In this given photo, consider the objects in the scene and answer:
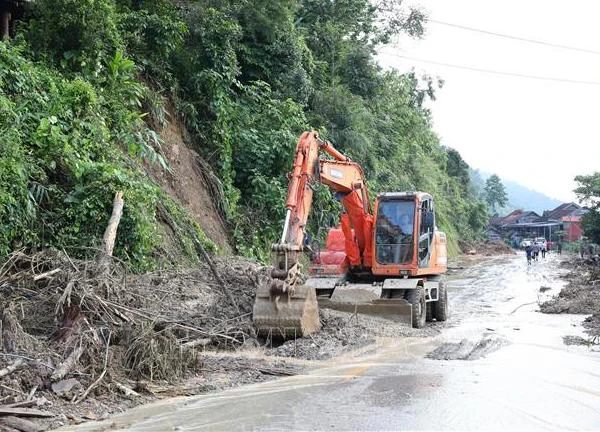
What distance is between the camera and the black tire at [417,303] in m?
13.8

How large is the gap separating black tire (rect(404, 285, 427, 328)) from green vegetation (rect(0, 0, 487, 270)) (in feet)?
16.3

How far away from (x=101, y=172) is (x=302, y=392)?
6.88 metres

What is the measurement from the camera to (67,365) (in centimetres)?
734

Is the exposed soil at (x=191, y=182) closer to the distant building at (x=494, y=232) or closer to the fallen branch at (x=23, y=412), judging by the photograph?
the fallen branch at (x=23, y=412)

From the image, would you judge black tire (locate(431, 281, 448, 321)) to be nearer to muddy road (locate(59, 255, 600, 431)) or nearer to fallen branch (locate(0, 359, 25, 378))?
muddy road (locate(59, 255, 600, 431))

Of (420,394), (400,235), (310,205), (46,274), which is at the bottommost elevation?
(420,394)

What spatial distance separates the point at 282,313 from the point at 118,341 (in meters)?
2.87

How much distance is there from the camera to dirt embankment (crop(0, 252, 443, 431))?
23.1 ft

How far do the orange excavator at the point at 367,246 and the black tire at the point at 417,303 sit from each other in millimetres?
20

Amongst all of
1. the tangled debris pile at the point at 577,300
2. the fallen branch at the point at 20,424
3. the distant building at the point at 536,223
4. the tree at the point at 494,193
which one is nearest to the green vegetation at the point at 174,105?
the fallen branch at the point at 20,424

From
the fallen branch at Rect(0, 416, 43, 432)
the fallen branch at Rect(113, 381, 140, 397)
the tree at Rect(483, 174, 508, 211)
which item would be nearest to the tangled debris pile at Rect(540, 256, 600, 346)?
the fallen branch at Rect(113, 381, 140, 397)

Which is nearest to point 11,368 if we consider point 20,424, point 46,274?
point 20,424

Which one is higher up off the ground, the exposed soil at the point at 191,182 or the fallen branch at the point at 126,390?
the exposed soil at the point at 191,182

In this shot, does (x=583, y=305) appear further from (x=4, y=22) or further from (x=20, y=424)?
(x=4, y=22)
